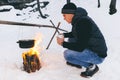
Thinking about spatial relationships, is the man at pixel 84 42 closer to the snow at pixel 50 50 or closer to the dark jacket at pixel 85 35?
the dark jacket at pixel 85 35

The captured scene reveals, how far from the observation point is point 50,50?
8781 millimetres

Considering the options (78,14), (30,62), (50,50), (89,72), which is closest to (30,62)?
(30,62)

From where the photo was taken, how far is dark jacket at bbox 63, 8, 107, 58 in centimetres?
661

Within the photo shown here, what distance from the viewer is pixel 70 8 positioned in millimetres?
6945

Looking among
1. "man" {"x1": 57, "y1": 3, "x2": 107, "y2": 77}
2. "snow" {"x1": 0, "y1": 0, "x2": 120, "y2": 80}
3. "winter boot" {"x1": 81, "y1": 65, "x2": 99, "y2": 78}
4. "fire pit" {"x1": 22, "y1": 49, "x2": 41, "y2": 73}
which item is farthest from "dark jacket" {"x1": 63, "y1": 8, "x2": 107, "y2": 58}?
"fire pit" {"x1": 22, "y1": 49, "x2": 41, "y2": 73}

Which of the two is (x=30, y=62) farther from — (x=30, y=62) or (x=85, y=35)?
(x=85, y=35)

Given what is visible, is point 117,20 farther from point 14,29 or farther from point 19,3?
point 19,3

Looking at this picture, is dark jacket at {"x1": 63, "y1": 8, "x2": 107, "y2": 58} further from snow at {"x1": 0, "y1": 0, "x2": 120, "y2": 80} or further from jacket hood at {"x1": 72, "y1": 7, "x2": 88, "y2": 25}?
snow at {"x1": 0, "y1": 0, "x2": 120, "y2": 80}

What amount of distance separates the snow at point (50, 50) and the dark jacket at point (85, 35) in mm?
737

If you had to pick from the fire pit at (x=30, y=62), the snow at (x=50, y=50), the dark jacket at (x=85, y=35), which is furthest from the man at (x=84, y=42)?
the fire pit at (x=30, y=62)

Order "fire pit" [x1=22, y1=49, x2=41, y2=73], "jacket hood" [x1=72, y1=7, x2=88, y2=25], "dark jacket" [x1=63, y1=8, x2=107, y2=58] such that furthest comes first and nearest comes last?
"fire pit" [x1=22, y1=49, x2=41, y2=73]
"jacket hood" [x1=72, y1=7, x2=88, y2=25]
"dark jacket" [x1=63, y1=8, x2=107, y2=58]

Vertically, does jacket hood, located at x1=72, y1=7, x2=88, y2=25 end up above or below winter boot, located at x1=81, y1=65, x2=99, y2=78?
above

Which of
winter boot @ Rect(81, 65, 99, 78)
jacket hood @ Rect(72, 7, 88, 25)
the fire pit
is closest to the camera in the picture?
jacket hood @ Rect(72, 7, 88, 25)

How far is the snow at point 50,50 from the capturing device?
7.33m
